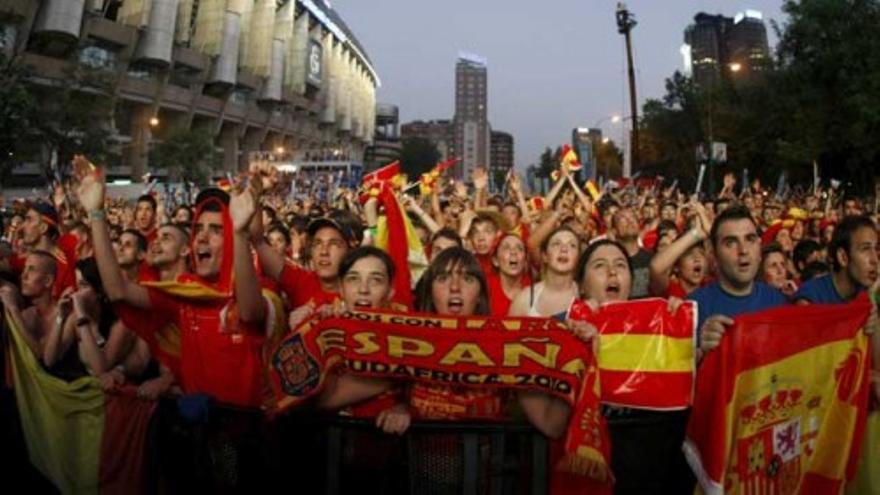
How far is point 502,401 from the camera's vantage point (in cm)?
299

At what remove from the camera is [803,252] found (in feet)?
24.1

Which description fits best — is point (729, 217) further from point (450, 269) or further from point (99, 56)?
point (99, 56)

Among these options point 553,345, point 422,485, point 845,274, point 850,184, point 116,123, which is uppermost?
point 116,123

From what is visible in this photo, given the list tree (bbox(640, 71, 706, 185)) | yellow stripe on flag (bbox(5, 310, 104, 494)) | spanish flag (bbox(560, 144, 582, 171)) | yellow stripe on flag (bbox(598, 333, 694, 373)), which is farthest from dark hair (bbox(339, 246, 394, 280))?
tree (bbox(640, 71, 706, 185))

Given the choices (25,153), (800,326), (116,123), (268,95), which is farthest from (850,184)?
(268,95)

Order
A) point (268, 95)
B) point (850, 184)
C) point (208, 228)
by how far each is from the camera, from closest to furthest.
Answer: point (208, 228) < point (850, 184) < point (268, 95)

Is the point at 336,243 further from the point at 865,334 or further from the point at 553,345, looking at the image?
the point at 865,334

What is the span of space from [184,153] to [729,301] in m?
53.9

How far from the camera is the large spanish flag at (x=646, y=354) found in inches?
123

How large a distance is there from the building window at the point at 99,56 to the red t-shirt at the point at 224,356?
180 feet

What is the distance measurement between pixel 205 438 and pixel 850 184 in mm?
41378

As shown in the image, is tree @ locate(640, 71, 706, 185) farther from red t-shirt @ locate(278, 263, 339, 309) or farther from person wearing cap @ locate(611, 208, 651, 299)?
red t-shirt @ locate(278, 263, 339, 309)

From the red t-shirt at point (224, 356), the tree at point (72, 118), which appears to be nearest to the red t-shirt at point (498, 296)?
the red t-shirt at point (224, 356)

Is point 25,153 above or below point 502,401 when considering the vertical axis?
above
